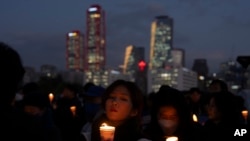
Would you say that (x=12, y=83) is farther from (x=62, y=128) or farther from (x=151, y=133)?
(x=62, y=128)

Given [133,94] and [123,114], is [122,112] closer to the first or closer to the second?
[123,114]

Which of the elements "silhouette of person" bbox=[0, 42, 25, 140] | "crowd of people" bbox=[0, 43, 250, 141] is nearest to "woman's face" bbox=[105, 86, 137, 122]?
"crowd of people" bbox=[0, 43, 250, 141]

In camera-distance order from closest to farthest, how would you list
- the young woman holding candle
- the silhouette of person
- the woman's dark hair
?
1. the silhouette of person
2. the young woman holding candle
3. the woman's dark hair

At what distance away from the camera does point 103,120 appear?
11.6ft

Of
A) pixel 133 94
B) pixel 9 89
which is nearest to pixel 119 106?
pixel 133 94

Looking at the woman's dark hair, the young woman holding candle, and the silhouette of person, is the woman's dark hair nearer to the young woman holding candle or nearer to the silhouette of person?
the young woman holding candle

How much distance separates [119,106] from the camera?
361cm

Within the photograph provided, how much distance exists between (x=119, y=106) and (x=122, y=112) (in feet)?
0.17

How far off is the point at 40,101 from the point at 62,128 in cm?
215

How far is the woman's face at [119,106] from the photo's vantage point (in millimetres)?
3560

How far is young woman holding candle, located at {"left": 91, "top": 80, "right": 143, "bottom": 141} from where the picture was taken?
136 inches

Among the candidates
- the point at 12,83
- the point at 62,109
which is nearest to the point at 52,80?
the point at 62,109

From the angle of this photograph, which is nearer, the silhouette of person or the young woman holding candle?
the silhouette of person

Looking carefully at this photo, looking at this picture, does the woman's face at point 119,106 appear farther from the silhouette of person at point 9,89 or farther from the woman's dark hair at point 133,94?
the silhouette of person at point 9,89
